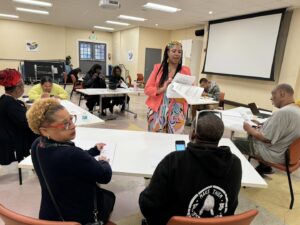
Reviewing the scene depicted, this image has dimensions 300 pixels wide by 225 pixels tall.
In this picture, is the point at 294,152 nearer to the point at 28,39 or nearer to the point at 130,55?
the point at 130,55

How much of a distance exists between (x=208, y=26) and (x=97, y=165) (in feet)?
25.5

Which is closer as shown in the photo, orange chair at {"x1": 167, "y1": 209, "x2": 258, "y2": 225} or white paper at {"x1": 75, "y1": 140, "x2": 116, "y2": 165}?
orange chair at {"x1": 167, "y1": 209, "x2": 258, "y2": 225}

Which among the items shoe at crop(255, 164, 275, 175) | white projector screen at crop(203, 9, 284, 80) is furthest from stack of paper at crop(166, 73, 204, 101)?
white projector screen at crop(203, 9, 284, 80)

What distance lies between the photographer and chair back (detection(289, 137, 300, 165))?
2006 millimetres

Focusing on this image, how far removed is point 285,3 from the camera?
5.00 meters

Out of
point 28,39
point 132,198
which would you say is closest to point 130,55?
point 28,39

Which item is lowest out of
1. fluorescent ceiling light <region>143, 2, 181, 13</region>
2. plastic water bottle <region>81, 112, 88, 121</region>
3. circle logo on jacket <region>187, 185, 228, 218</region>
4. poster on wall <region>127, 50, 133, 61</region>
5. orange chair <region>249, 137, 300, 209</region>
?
orange chair <region>249, 137, 300, 209</region>

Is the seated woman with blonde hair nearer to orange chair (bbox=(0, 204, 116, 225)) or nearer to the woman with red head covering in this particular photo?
orange chair (bbox=(0, 204, 116, 225))

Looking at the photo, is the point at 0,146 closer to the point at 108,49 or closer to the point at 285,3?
the point at 285,3

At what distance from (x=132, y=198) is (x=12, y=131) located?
1426 mm

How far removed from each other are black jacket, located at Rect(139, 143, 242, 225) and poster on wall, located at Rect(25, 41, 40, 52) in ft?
39.2

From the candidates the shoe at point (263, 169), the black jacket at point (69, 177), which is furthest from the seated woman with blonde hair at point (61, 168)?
the shoe at point (263, 169)

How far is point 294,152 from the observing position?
2049 millimetres

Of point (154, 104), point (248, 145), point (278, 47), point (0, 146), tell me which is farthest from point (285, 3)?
point (0, 146)
